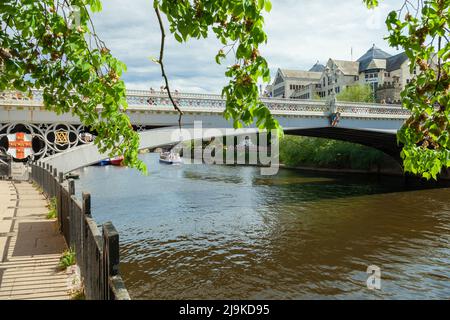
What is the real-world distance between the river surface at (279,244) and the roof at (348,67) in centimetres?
5373

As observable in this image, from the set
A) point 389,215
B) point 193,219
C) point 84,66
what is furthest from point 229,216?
point 84,66

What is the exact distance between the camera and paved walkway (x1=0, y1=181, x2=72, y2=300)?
4822mm

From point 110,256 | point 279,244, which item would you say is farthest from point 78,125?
point 110,256

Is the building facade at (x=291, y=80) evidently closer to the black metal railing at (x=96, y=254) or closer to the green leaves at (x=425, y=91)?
the black metal railing at (x=96, y=254)

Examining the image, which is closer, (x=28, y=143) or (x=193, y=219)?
(x=28, y=143)

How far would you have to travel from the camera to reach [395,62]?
6956cm

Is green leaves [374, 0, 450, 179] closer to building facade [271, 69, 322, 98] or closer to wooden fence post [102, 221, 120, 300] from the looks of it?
wooden fence post [102, 221, 120, 300]

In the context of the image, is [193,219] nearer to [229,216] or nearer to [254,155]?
[229,216]

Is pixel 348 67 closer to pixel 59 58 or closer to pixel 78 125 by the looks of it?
pixel 78 125

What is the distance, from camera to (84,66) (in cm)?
404

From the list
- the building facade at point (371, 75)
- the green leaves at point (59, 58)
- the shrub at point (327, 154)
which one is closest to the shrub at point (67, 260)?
the green leaves at point (59, 58)

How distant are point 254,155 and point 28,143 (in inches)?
1883

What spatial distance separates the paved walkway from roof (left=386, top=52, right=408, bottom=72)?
6949 cm

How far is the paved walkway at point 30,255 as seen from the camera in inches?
190
